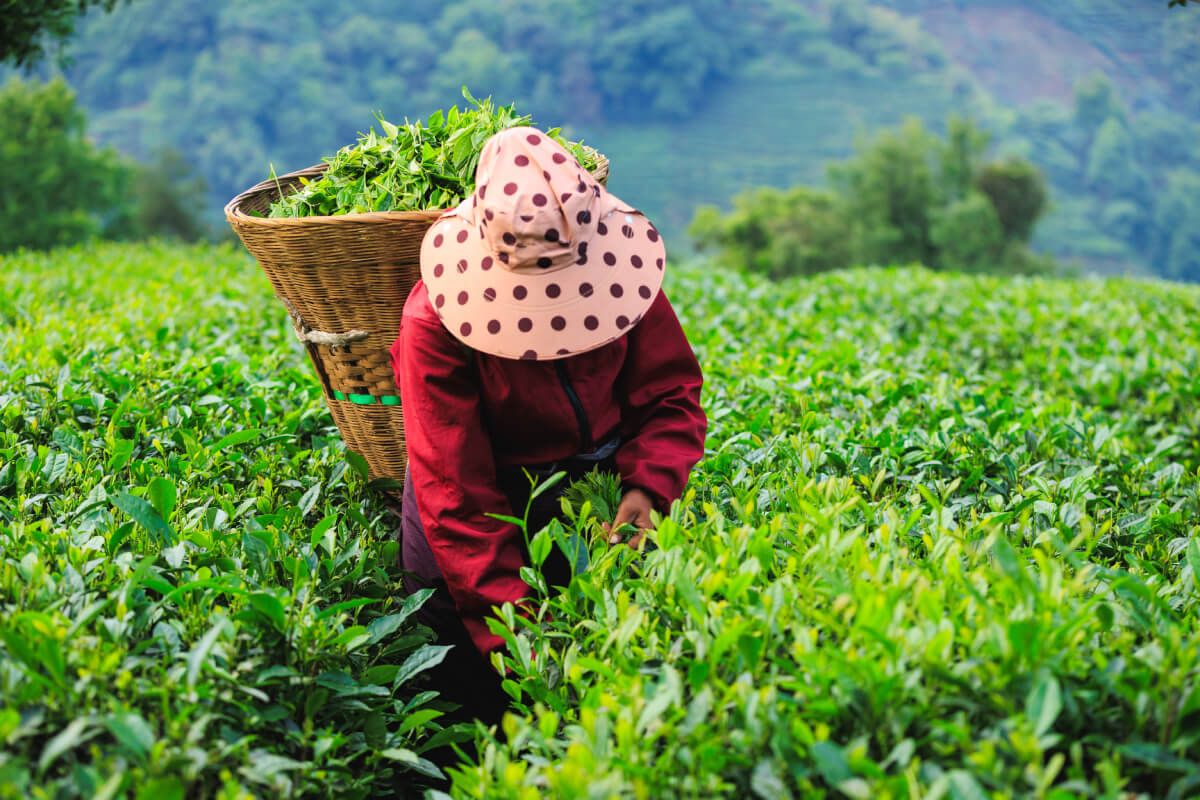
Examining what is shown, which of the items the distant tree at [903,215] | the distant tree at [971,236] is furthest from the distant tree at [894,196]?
the distant tree at [971,236]

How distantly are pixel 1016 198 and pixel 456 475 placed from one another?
51422mm

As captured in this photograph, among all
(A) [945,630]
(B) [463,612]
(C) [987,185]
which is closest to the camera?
(A) [945,630]

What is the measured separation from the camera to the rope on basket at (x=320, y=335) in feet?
8.43

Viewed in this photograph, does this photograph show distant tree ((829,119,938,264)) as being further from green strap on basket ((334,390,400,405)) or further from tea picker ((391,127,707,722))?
tea picker ((391,127,707,722))

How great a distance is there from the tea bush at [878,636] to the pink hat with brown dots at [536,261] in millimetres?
438

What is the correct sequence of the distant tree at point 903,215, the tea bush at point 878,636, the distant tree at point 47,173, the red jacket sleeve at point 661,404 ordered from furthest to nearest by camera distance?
the distant tree at point 903,215
the distant tree at point 47,173
the red jacket sleeve at point 661,404
the tea bush at point 878,636

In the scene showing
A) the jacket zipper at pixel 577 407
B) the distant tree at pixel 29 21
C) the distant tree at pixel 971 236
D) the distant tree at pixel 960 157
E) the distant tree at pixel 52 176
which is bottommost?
the distant tree at pixel 971 236

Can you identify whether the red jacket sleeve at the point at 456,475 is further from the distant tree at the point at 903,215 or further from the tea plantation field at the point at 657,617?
the distant tree at the point at 903,215

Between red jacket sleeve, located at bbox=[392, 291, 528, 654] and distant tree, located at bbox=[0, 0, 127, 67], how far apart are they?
6.15 meters

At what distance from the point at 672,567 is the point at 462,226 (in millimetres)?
797

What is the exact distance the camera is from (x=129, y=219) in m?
36.8

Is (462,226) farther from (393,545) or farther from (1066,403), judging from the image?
(1066,403)

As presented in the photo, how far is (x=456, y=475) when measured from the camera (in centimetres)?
209

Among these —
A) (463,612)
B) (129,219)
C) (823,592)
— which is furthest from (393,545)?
(129,219)
